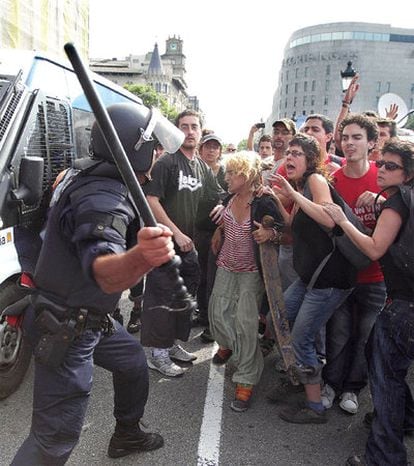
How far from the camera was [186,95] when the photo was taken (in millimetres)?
124938

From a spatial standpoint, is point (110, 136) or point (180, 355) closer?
point (110, 136)

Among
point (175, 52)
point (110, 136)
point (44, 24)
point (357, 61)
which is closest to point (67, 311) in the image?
point (110, 136)

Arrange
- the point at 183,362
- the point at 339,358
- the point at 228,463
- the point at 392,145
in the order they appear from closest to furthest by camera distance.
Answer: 1. the point at 392,145
2. the point at 228,463
3. the point at 339,358
4. the point at 183,362

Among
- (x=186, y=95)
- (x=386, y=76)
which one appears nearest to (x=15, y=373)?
(x=386, y=76)

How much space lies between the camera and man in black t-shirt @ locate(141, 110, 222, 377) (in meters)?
3.54

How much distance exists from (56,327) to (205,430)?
1540mm

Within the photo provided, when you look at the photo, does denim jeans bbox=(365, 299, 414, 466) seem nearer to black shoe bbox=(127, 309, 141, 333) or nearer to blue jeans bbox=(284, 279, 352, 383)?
blue jeans bbox=(284, 279, 352, 383)

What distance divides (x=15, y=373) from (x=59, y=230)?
1.82 metres

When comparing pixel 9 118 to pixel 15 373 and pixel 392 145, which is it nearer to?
pixel 15 373

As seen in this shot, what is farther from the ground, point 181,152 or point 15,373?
point 181,152

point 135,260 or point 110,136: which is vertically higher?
point 110,136

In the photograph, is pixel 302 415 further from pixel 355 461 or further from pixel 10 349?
pixel 10 349

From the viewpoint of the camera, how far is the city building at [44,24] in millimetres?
11297

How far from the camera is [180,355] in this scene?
3.92 m
